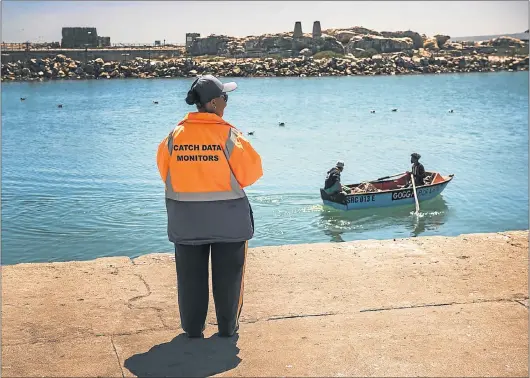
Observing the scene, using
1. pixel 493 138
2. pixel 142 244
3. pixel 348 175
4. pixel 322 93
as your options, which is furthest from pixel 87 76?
pixel 142 244

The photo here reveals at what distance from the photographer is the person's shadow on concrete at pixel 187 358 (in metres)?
4.39

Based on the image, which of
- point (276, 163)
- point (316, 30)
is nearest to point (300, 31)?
point (316, 30)

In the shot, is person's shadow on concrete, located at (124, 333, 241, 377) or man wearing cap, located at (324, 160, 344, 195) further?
man wearing cap, located at (324, 160, 344, 195)

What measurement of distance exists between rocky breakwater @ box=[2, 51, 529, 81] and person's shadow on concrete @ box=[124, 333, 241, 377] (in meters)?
99.9

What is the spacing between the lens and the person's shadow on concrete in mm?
4387

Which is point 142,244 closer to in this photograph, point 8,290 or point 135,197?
point 135,197

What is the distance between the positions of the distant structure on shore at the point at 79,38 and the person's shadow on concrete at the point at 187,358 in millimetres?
126099

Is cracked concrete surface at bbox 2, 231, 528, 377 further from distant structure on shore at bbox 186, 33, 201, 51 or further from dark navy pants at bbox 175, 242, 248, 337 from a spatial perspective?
distant structure on shore at bbox 186, 33, 201, 51

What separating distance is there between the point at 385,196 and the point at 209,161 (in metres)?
15.5

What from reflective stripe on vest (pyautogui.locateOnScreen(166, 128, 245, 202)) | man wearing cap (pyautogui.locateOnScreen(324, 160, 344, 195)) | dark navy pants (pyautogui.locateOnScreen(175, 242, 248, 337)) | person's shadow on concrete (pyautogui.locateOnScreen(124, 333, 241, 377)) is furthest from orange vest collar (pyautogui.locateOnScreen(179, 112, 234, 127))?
man wearing cap (pyautogui.locateOnScreen(324, 160, 344, 195))

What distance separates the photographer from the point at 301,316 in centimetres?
526

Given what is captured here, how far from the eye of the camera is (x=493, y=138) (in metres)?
41.2

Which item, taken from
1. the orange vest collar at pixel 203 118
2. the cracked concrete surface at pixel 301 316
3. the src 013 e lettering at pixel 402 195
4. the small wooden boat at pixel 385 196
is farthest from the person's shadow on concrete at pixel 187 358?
the src 013 e lettering at pixel 402 195

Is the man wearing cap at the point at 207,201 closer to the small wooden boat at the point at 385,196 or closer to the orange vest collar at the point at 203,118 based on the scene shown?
the orange vest collar at the point at 203,118
